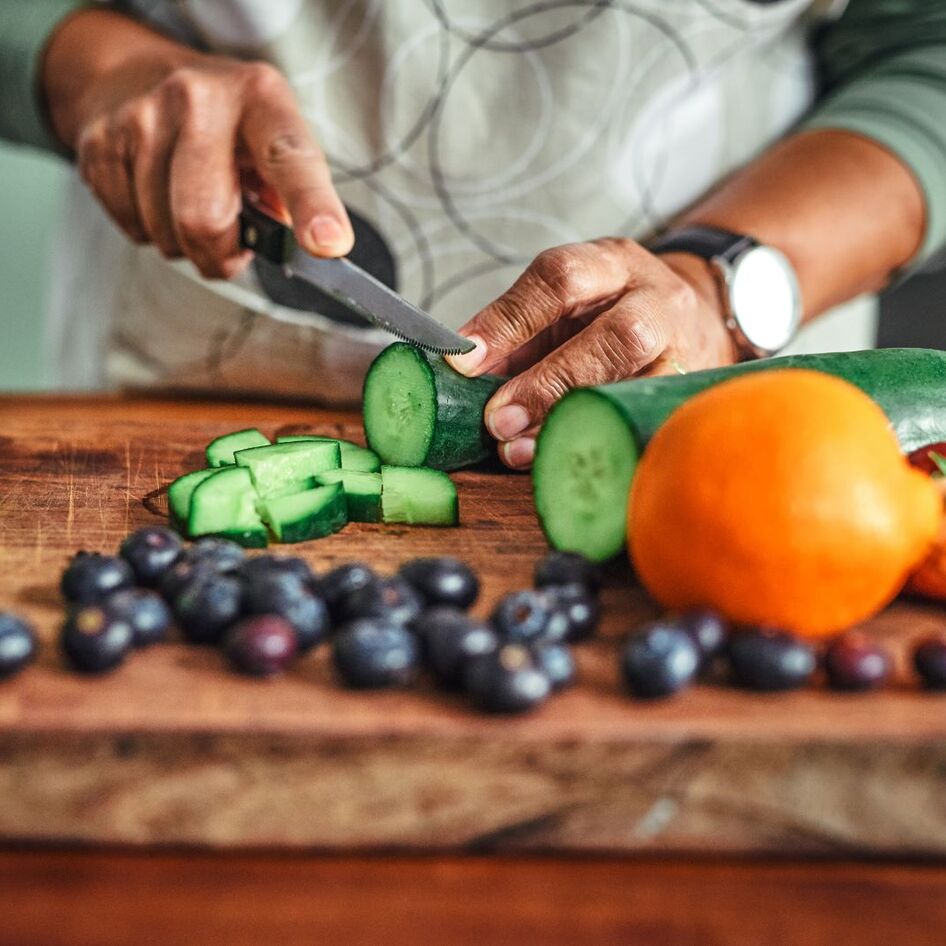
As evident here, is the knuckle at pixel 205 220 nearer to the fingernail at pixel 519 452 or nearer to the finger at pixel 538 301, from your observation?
the finger at pixel 538 301

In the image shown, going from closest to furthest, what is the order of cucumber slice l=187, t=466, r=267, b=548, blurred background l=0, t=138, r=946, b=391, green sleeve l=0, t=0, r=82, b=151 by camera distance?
cucumber slice l=187, t=466, r=267, b=548 → green sleeve l=0, t=0, r=82, b=151 → blurred background l=0, t=138, r=946, b=391

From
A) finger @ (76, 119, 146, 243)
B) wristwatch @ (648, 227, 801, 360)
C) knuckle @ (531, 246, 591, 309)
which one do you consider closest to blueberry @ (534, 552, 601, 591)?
knuckle @ (531, 246, 591, 309)

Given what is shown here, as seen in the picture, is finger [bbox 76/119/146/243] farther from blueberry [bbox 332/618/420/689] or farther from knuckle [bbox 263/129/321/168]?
blueberry [bbox 332/618/420/689]

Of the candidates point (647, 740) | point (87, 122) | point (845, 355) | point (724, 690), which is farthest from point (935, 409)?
point (87, 122)

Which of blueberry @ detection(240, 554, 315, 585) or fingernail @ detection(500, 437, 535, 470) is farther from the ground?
blueberry @ detection(240, 554, 315, 585)

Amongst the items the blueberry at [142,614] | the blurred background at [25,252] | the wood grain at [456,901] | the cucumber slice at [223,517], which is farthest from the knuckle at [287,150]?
the blurred background at [25,252]

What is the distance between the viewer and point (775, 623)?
3.63ft

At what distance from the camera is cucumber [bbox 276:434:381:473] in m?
1.73

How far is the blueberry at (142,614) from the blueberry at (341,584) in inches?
6.3

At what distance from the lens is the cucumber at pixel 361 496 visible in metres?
1.57

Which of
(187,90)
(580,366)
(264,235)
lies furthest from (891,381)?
(187,90)

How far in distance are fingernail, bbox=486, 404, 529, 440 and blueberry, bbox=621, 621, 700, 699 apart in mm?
763

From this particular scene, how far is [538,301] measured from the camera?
70.1 inches

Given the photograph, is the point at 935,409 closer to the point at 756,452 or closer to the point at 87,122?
the point at 756,452
